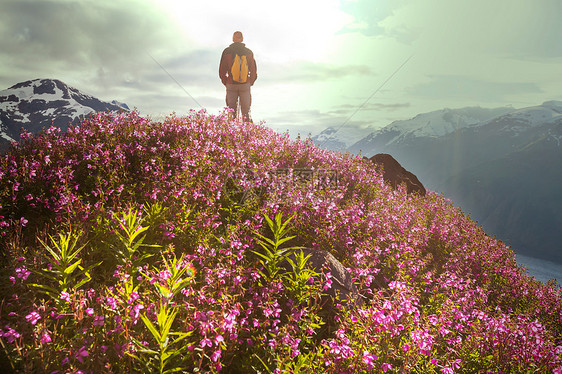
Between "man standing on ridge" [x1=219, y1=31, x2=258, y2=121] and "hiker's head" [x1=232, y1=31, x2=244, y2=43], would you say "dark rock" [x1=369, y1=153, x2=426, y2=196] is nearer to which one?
"man standing on ridge" [x1=219, y1=31, x2=258, y2=121]

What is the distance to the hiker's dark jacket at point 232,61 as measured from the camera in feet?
39.4

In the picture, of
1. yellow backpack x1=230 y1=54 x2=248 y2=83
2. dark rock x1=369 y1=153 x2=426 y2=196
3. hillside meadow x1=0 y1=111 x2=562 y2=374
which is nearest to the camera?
hillside meadow x1=0 y1=111 x2=562 y2=374

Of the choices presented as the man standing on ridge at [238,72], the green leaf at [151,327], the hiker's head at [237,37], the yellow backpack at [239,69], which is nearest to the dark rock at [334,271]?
the green leaf at [151,327]

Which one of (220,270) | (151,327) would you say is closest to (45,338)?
(151,327)

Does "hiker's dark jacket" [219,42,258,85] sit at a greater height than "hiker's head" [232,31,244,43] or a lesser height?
lesser

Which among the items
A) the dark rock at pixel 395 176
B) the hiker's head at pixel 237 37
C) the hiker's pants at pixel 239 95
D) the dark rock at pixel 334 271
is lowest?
the dark rock at pixel 334 271

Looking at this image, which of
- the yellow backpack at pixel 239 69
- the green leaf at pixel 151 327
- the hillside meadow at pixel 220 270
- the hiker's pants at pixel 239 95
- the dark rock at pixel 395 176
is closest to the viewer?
the green leaf at pixel 151 327

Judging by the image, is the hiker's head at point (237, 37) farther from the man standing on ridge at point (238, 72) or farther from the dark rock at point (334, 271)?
the dark rock at point (334, 271)

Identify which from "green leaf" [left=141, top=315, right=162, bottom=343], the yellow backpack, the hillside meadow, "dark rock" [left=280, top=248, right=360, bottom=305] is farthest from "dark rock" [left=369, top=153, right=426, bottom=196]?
"green leaf" [left=141, top=315, right=162, bottom=343]

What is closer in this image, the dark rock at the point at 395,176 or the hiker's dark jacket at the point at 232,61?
the hiker's dark jacket at the point at 232,61

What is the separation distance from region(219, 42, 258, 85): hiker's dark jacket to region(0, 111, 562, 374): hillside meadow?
407 cm

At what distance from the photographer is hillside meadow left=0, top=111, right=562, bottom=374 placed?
2.81 m

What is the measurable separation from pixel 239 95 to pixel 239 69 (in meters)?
1.05

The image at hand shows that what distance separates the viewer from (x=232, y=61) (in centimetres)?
1197
